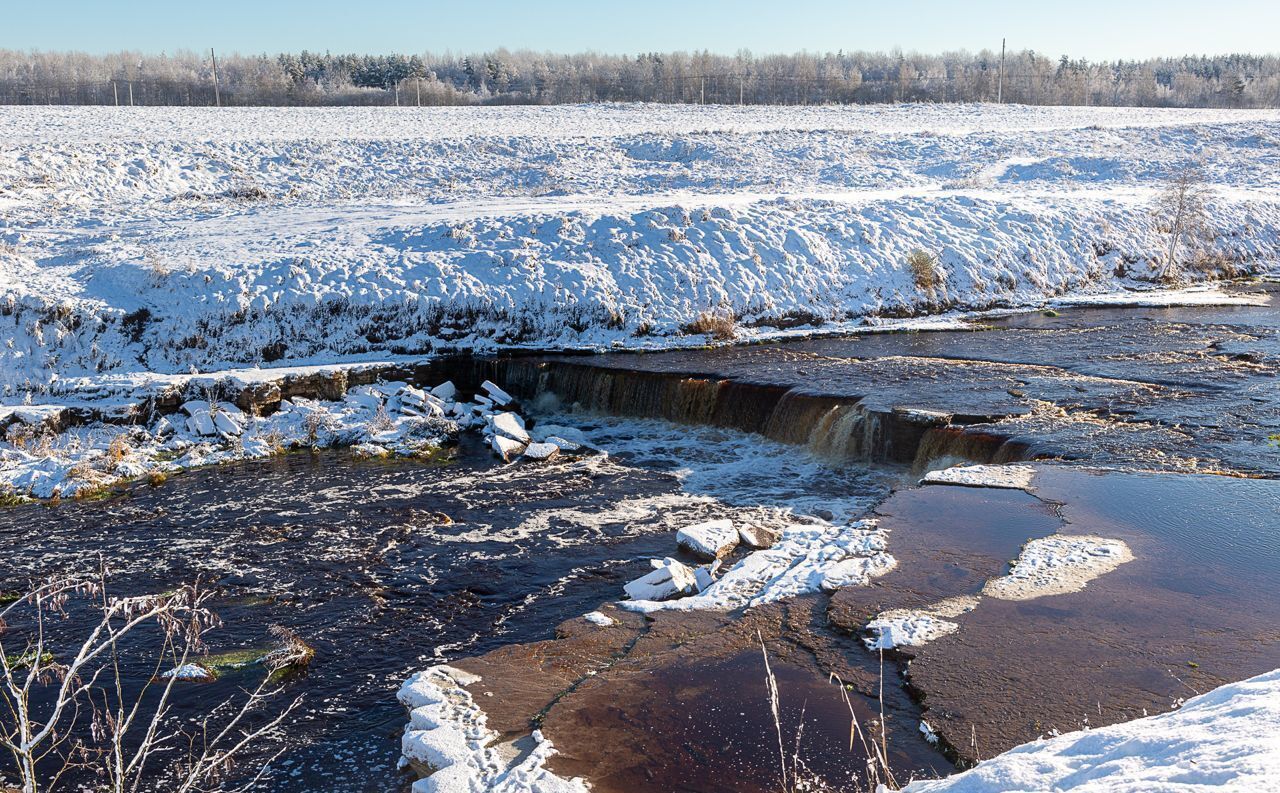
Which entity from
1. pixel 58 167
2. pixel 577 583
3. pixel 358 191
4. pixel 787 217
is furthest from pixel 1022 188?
pixel 58 167

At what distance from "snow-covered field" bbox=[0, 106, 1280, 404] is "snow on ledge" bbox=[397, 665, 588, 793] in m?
11.9

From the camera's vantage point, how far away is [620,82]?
6219 cm

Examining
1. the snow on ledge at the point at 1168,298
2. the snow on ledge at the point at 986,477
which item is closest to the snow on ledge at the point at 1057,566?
the snow on ledge at the point at 986,477

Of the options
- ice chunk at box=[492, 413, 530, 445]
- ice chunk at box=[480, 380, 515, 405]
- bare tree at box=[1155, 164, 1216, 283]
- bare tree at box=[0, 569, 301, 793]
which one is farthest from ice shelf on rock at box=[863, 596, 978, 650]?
bare tree at box=[1155, 164, 1216, 283]

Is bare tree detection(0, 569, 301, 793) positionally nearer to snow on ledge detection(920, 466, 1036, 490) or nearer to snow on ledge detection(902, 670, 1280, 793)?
snow on ledge detection(902, 670, 1280, 793)

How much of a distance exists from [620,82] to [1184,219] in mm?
→ 41353

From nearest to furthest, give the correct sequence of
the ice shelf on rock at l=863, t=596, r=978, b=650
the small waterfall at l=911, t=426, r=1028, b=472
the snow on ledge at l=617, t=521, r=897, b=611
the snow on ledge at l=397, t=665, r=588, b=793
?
the snow on ledge at l=397, t=665, r=588, b=793, the ice shelf on rock at l=863, t=596, r=978, b=650, the snow on ledge at l=617, t=521, r=897, b=611, the small waterfall at l=911, t=426, r=1028, b=472

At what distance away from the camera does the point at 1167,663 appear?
21.9 ft

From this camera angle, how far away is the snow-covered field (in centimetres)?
1872

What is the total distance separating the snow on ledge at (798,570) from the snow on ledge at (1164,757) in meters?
3.79

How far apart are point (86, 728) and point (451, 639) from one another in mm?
2785

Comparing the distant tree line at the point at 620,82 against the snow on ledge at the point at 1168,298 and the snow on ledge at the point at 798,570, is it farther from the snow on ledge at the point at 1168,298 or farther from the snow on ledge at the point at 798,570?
the snow on ledge at the point at 798,570

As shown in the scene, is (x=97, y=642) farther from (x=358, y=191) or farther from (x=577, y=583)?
(x=358, y=191)

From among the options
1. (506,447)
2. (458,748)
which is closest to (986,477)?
(458,748)
